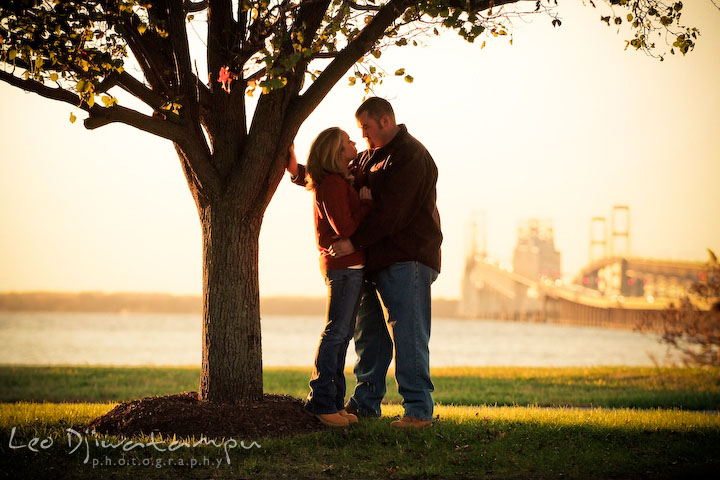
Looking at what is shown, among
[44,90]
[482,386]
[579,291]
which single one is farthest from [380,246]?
[579,291]

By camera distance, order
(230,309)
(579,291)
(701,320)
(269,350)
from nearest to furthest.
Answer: (230,309) < (701,320) < (269,350) < (579,291)

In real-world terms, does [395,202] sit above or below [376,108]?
below

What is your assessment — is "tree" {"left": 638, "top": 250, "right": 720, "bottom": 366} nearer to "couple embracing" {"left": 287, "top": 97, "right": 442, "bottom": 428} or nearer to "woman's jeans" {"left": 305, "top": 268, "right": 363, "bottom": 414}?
"couple embracing" {"left": 287, "top": 97, "right": 442, "bottom": 428}

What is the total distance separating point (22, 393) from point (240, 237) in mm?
7038

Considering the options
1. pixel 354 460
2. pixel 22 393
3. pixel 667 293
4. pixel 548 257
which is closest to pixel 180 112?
pixel 354 460

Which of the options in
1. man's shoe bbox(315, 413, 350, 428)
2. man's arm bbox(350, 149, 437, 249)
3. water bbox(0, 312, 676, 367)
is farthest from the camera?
water bbox(0, 312, 676, 367)

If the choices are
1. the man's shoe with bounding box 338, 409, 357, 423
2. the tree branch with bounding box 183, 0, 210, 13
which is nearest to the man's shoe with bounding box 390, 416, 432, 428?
the man's shoe with bounding box 338, 409, 357, 423

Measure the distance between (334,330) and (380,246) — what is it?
2.42ft

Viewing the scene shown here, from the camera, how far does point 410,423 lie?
588 cm

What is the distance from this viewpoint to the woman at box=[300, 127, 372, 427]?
5715mm

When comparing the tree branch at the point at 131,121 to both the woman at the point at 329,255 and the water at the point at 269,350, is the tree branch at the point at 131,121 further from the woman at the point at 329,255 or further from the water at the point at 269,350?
the water at the point at 269,350

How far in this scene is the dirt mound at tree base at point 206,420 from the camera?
223 inches

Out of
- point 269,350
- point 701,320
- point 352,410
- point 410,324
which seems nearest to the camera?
point 410,324

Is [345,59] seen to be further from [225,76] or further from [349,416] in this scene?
[349,416]
